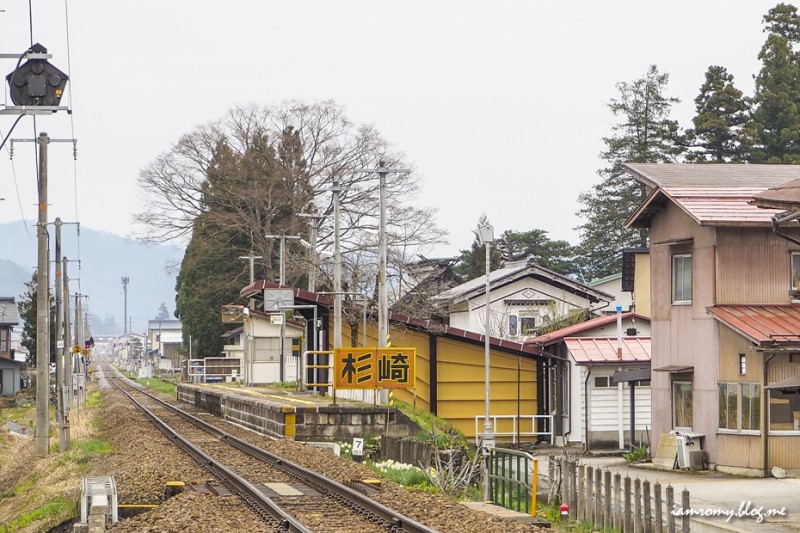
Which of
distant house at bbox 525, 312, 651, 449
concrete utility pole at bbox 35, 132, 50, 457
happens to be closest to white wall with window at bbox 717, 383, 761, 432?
distant house at bbox 525, 312, 651, 449

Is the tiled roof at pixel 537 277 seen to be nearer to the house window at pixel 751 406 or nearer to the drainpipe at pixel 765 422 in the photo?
the house window at pixel 751 406

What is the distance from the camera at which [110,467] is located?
2081 centimetres

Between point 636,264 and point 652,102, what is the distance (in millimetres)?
24981

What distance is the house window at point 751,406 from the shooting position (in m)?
22.6

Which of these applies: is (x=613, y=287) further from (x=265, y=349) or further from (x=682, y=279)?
(x=682, y=279)

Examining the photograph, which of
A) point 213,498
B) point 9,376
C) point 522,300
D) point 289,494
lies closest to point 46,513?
point 213,498

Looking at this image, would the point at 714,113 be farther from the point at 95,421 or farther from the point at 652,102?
the point at 95,421

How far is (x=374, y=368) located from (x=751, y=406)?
785cm

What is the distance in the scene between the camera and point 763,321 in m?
23.2

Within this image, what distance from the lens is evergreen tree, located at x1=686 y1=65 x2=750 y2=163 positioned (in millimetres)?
55719

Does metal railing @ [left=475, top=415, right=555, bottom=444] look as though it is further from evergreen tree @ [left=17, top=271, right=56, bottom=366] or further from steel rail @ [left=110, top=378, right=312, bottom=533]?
evergreen tree @ [left=17, top=271, right=56, bottom=366]

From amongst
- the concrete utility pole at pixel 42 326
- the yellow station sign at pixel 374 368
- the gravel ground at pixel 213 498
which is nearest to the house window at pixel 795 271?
the yellow station sign at pixel 374 368

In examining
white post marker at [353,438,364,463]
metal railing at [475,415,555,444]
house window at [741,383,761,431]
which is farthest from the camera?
metal railing at [475,415,555,444]

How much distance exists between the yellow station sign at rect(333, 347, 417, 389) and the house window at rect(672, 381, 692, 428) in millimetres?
5747
